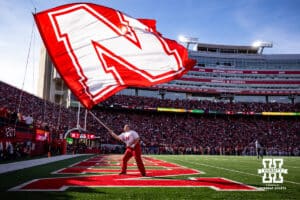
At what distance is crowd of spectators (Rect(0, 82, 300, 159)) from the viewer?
152 feet

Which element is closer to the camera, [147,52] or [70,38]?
[70,38]

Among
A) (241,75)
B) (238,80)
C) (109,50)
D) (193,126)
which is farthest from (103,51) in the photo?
(241,75)

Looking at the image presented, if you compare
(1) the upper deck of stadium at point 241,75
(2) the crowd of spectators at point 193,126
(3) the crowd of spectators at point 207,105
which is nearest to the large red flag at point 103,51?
(2) the crowd of spectators at point 193,126

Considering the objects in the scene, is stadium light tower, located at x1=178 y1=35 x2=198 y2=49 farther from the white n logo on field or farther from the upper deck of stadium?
the white n logo on field

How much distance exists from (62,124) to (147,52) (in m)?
37.2

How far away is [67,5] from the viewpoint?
27.4 feet

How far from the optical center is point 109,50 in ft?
29.6

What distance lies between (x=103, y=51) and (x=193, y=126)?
161 feet

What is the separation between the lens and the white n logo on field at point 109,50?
822 centimetres

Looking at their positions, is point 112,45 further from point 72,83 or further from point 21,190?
point 21,190

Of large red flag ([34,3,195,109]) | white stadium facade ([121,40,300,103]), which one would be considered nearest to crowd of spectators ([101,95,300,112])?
white stadium facade ([121,40,300,103])

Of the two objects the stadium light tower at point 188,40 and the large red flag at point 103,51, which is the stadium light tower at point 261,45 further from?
the large red flag at point 103,51

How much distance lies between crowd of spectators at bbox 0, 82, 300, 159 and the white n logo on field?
1306 inches

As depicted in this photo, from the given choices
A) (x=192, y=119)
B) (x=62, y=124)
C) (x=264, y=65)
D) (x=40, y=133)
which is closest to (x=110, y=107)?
(x=62, y=124)
